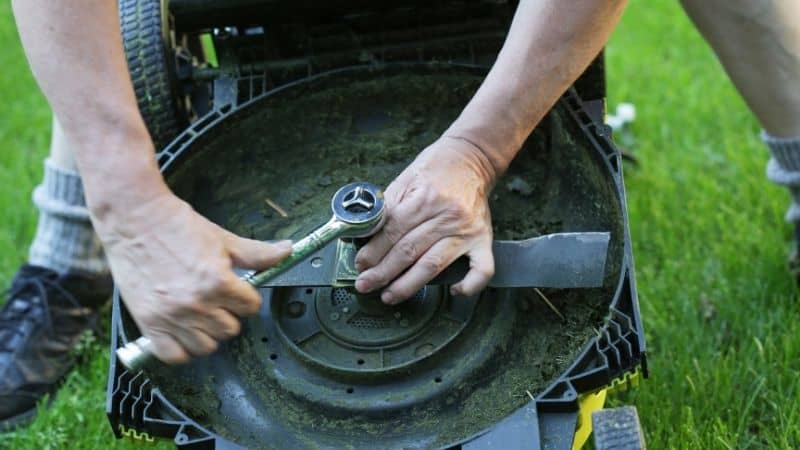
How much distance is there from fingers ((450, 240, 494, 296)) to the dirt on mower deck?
5.8 inches

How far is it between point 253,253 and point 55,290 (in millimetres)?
865

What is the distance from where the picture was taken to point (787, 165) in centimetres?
178

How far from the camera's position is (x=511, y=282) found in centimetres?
136

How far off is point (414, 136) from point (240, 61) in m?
0.32

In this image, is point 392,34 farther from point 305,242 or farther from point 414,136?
point 305,242

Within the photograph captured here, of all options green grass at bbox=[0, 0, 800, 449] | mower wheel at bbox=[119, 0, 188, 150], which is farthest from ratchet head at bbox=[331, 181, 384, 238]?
green grass at bbox=[0, 0, 800, 449]

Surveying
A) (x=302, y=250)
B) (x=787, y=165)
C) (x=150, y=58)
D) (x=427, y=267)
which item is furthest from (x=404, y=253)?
(x=787, y=165)

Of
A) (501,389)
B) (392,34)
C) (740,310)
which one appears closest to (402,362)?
(501,389)

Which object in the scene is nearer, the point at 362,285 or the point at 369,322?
the point at 362,285

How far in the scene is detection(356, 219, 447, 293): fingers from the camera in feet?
4.26

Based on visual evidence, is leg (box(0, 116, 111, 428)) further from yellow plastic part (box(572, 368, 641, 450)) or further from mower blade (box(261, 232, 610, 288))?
yellow plastic part (box(572, 368, 641, 450))

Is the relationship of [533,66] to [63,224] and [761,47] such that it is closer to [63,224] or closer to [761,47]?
[761,47]

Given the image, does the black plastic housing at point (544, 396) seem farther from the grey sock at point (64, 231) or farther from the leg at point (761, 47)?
the grey sock at point (64, 231)

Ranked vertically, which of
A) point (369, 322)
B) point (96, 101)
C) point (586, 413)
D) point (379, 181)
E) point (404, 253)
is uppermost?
point (96, 101)
